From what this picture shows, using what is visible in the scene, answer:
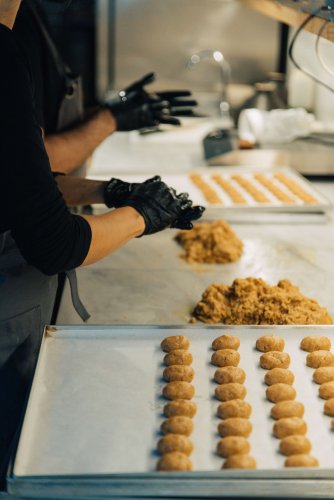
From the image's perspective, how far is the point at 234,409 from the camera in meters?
1.46

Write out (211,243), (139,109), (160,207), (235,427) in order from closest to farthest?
(235,427)
(160,207)
(211,243)
(139,109)

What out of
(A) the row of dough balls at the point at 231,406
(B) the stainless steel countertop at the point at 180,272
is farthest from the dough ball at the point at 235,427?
(B) the stainless steel countertop at the point at 180,272

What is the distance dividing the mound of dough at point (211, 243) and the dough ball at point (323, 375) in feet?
3.24

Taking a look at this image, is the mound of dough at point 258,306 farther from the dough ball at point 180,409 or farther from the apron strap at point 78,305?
the dough ball at point 180,409

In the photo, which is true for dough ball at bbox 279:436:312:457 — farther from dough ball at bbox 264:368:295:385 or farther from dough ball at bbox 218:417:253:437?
dough ball at bbox 264:368:295:385

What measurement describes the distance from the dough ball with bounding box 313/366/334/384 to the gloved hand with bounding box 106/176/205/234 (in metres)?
0.64

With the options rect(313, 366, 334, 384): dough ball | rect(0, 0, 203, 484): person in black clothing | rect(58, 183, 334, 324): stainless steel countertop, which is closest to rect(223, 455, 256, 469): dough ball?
rect(313, 366, 334, 384): dough ball

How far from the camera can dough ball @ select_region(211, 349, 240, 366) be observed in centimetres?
165

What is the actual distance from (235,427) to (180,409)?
0.13 metres

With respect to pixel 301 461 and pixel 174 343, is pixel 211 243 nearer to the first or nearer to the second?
pixel 174 343

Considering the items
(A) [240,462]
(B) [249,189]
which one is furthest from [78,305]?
(B) [249,189]

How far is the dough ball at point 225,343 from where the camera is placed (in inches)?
67.4

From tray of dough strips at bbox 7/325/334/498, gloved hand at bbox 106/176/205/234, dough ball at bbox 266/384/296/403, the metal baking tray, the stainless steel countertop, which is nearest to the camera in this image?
tray of dough strips at bbox 7/325/334/498

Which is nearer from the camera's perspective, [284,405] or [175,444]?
[175,444]
